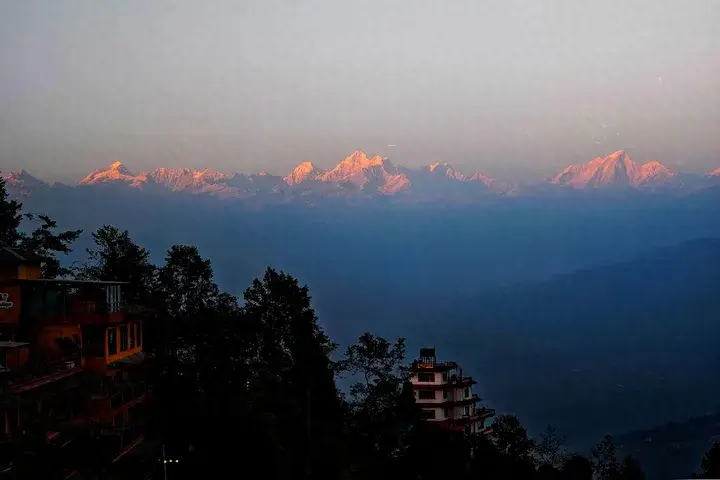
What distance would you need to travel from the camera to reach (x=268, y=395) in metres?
20.5

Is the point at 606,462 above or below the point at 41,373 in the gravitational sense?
below

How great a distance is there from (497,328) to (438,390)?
1676 inches

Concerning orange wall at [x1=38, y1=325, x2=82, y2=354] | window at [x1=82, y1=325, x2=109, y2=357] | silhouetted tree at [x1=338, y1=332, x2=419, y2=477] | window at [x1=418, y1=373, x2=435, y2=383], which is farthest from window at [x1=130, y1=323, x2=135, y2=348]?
window at [x1=418, y1=373, x2=435, y2=383]

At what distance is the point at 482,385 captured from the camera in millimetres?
61938

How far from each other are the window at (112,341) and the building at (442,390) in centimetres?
1978

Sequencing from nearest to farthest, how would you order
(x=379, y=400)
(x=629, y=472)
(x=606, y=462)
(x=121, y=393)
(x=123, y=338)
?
(x=121, y=393)
(x=123, y=338)
(x=379, y=400)
(x=629, y=472)
(x=606, y=462)

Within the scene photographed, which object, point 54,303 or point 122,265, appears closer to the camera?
point 54,303

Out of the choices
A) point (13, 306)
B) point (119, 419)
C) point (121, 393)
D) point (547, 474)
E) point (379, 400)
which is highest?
point (13, 306)

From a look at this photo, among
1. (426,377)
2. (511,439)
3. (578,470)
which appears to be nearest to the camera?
(578,470)

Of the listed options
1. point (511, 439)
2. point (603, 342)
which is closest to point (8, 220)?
point (511, 439)

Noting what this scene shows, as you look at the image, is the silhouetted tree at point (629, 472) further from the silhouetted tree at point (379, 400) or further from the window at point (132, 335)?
the window at point (132, 335)

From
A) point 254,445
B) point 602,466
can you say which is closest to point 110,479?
point 254,445

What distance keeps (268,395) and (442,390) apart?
695 inches

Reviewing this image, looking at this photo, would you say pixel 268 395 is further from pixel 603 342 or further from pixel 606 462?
pixel 603 342
